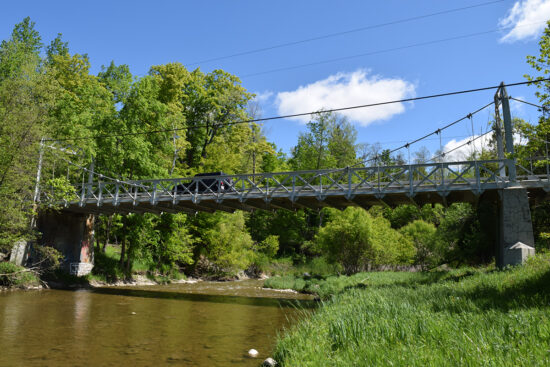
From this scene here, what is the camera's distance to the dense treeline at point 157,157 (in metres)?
17.5

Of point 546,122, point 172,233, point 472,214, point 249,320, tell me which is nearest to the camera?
point 546,122

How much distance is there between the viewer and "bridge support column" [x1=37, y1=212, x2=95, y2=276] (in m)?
22.6

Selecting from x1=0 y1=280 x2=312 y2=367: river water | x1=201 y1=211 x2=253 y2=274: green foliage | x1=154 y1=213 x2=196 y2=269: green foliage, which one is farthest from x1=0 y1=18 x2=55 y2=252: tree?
x1=201 y1=211 x2=253 y2=274: green foliage

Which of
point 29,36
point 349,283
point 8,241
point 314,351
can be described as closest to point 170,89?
point 29,36

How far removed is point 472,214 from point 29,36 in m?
33.5

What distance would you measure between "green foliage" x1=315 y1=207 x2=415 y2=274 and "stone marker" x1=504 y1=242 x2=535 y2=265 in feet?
40.7

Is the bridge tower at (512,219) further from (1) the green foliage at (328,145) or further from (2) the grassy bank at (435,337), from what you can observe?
(1) the green foliage at (328,145)

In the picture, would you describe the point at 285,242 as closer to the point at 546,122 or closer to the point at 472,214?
the point at 472,214

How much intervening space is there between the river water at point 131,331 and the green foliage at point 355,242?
37.7 feet

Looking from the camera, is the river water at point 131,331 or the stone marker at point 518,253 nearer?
the river water at point 131,331

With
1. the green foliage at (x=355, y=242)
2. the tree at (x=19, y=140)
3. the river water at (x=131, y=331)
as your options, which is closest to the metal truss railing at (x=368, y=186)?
the tree at (x=19, y=140)

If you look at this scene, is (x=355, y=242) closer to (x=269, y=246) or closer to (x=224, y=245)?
(x=224, y=245)

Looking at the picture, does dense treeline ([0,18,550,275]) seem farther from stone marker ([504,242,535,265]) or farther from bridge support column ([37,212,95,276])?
stone marker ([504,242,535,265])

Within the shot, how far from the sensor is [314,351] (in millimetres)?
5461
